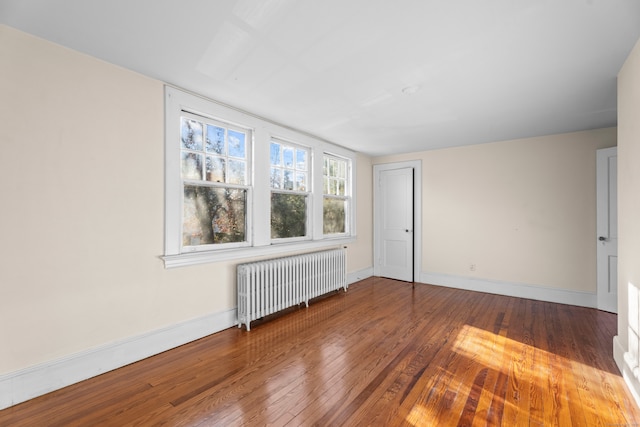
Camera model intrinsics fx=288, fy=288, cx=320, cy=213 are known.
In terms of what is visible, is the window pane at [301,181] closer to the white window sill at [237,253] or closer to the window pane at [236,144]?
the white window sill at [237,253]

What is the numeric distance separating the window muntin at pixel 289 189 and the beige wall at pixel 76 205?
4.88ft

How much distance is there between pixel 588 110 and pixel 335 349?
3.88 meters

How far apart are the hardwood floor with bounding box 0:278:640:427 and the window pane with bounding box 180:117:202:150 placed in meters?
2.01

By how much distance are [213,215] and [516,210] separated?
4510 mm

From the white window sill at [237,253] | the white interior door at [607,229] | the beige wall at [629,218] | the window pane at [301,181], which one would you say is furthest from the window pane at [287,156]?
the white interior door at [607,229]

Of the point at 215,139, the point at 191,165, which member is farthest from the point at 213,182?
the point at 215,139

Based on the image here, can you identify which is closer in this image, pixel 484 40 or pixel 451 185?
pixel 484 40

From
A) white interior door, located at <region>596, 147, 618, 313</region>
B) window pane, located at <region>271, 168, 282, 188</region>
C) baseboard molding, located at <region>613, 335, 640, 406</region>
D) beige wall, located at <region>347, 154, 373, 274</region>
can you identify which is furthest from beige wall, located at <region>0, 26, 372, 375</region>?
white interior door, located at <region>596, 147, 618, 313</region>

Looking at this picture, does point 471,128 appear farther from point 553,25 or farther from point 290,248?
point 290,248

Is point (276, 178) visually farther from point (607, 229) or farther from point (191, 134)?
point (607, 229)

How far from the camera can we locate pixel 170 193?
2.73 m

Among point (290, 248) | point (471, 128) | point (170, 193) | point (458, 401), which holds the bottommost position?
point (458, 401)

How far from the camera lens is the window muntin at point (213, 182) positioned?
9.68ft

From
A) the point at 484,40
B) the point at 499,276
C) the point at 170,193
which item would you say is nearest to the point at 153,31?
the point at 170,193
